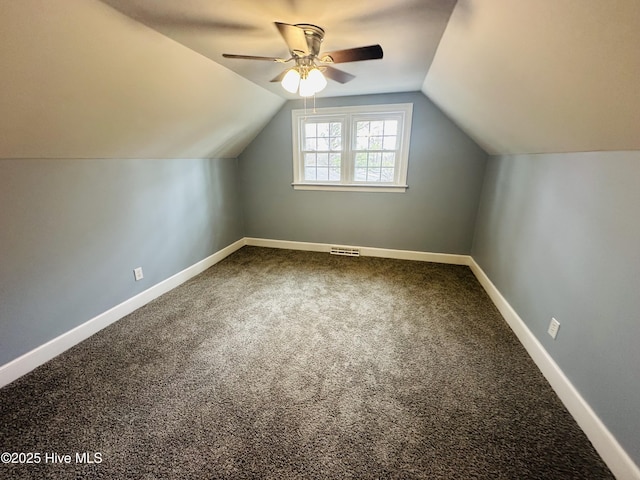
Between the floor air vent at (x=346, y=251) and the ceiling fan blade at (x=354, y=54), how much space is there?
8.99 ft

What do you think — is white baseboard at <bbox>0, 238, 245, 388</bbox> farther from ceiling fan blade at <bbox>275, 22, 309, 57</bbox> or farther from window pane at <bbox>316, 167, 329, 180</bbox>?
ceiling fan blade at <bbox>275, 22, 309, 57</bbox>

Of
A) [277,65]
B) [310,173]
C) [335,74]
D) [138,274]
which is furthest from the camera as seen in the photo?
[310,173]

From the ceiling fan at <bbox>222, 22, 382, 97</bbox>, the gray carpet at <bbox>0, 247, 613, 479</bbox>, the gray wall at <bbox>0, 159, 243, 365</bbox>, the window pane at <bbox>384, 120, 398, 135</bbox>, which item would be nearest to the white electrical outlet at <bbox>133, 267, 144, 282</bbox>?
the gray wall at <bbox>0, 159, 243, 365</bbox>

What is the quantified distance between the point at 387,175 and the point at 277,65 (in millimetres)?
2029

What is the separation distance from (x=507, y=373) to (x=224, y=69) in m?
3.20

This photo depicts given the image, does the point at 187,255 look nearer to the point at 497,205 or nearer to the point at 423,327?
the point at 423,327

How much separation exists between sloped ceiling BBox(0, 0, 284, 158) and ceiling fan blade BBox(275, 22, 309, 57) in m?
0.84

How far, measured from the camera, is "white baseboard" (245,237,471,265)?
375cm

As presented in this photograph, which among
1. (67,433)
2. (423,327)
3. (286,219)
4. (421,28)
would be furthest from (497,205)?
(67,433)

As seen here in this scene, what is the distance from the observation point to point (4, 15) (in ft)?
3.69

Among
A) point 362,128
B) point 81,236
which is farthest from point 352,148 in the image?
point 81,236

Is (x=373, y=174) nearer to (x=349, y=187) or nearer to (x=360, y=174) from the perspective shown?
(x=360, y=174)

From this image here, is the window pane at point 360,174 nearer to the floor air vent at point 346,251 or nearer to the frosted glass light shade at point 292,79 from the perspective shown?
the floor air vent at point 346,251

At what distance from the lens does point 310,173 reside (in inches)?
158
